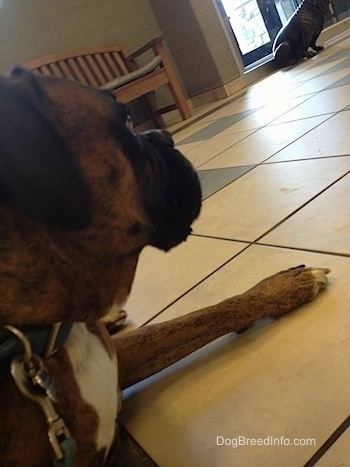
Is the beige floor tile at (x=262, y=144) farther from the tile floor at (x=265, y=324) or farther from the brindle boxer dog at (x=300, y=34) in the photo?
the brindle boxer dog at (x=300, y=34)

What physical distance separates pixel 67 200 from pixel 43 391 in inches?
9.8

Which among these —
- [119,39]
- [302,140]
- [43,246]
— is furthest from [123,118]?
[119,39]

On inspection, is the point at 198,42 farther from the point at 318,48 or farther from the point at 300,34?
the point at 318,48

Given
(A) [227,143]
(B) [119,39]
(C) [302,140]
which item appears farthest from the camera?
(B) [119,39]

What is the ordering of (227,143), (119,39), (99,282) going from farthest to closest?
(119,39), (227,143), (99,282)

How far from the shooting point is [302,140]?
179 cm

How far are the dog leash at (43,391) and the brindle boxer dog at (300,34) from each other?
4.88 metres

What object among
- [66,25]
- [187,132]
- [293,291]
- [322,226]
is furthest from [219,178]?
[66,25]

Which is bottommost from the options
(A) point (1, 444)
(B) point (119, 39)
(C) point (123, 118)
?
(A) point (1, 444)

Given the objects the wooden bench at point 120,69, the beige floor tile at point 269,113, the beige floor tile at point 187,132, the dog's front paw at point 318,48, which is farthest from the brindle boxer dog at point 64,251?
the dog's front paw at point 318,48

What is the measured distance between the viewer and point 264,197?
1432mm

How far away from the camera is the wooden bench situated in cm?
387

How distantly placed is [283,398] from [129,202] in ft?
1.25

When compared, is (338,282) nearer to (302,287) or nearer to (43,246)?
(302,287)
